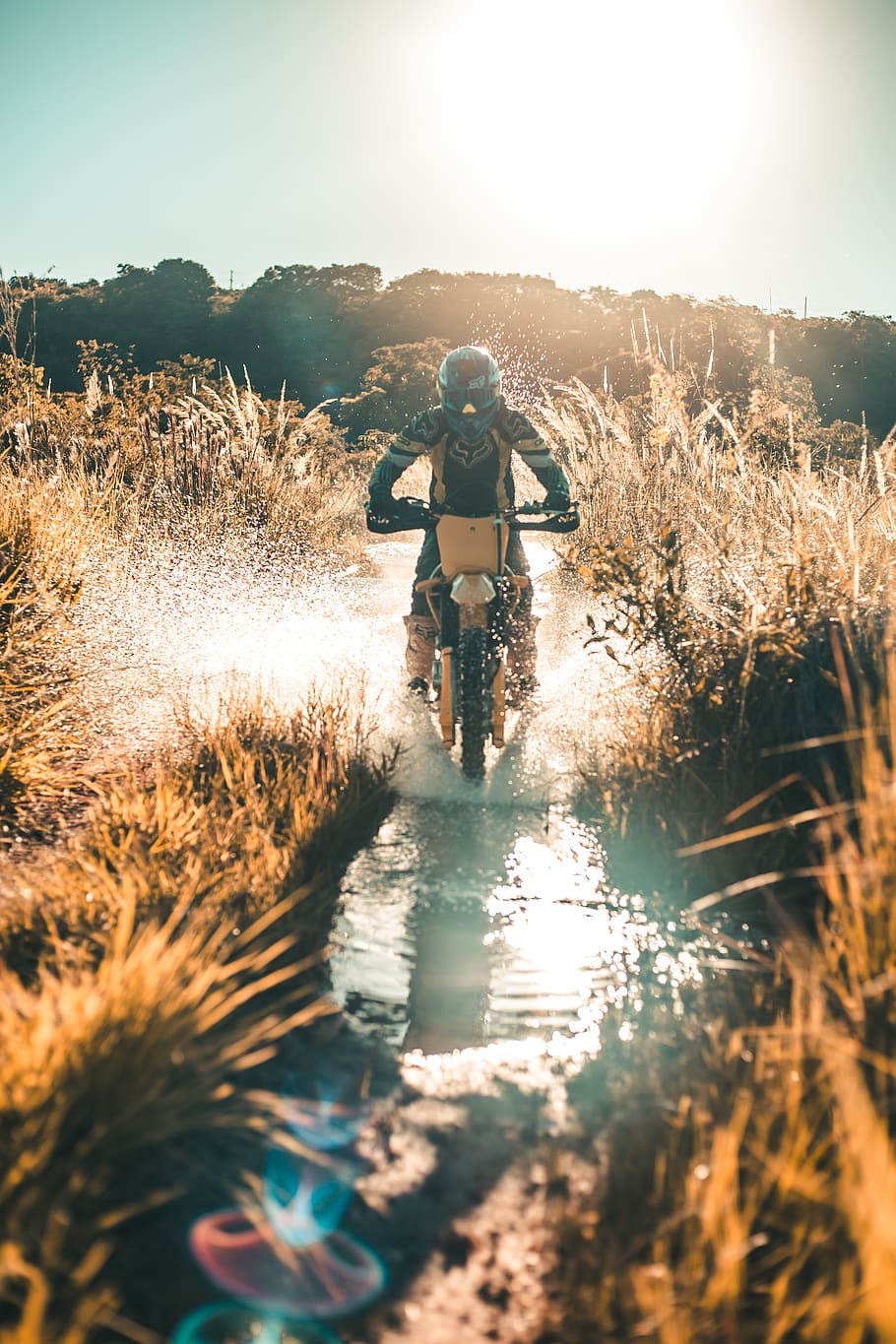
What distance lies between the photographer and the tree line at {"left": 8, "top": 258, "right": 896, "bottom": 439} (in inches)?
1777

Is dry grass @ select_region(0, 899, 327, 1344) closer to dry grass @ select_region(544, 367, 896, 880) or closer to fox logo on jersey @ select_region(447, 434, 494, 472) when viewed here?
dry grass @ select_region(544, 367, 896, 880)

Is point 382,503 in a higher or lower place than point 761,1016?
higher

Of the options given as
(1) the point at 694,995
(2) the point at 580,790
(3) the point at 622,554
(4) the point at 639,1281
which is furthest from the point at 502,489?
(4) the point at 639,1281

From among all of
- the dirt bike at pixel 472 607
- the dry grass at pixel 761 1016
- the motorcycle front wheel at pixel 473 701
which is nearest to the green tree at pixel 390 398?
the dirt bike at pixel 472 607

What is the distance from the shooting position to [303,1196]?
2.16 metres

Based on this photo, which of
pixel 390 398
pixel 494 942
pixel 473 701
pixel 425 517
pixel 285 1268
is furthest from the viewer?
pixel 390 398

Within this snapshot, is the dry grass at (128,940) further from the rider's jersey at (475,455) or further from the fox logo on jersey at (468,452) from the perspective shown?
the fox logo on jersey at (468,452)

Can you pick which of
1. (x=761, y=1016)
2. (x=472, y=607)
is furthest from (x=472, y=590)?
(x=761, y=1016)

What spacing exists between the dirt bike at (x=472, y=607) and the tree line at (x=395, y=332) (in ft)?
120

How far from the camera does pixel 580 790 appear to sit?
485 cm

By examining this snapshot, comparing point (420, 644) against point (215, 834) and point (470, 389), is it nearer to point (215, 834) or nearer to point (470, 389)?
point (470, 389)

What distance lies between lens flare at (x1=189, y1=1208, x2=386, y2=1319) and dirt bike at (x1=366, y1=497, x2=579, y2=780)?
10.7 ft

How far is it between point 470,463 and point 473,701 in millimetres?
1561

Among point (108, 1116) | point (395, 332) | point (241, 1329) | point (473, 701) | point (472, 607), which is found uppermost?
point (395, 332)
